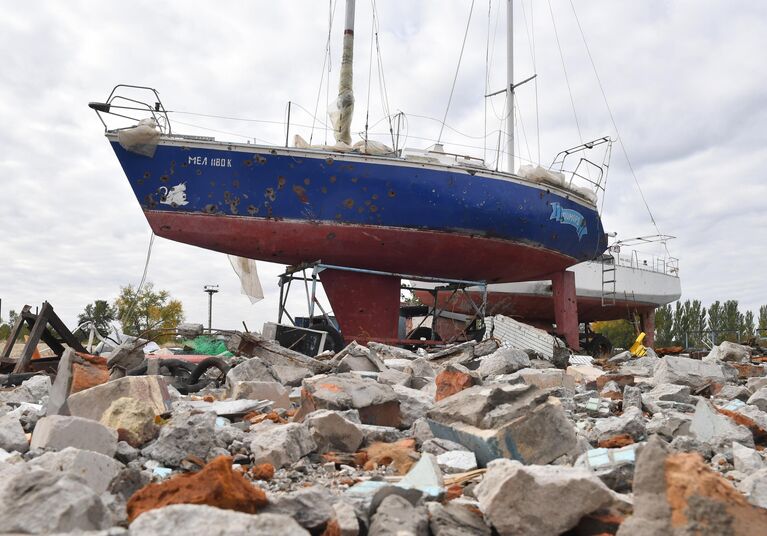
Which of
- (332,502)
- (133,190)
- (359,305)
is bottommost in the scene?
(332,502)

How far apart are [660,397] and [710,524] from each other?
3091 millimetres

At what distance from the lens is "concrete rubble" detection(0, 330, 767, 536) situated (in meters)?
1.45

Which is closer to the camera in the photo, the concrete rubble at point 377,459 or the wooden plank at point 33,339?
the concrete rubble at point 377,459

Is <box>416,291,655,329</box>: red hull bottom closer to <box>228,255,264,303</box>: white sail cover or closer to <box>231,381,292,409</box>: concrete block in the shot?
<box>228,255,264,303</box>: white sail cover

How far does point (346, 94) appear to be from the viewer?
1194cm

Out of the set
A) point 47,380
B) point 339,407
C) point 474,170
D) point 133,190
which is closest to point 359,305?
point 474,170

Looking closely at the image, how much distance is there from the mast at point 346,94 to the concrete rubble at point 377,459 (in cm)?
739

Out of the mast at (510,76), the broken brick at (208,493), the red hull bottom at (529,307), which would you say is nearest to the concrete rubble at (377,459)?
the broken brick at (208,493)

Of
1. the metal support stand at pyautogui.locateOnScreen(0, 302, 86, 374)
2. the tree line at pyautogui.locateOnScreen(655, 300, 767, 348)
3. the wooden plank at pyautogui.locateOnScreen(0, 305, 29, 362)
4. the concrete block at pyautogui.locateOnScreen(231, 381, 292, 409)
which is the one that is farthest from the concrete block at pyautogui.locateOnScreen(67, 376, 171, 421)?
the tree line at pyautogui.locateOnScreen(655, 300, 767, 348)

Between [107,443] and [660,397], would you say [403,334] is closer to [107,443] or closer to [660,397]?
[660,397]

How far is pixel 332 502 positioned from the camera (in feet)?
5.94

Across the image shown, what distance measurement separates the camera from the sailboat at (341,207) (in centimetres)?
909

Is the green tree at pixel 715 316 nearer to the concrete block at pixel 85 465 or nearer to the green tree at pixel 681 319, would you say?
the green tree at pixel 681 319

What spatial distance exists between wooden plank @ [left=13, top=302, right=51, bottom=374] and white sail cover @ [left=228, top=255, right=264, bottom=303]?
233 inches
